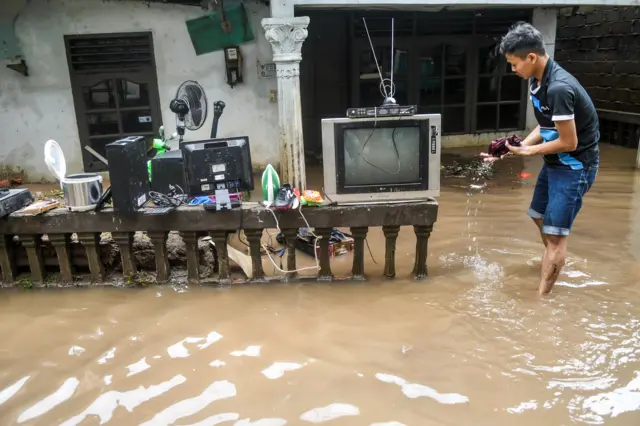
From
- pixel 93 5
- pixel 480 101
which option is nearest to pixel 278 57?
pixel 93 5

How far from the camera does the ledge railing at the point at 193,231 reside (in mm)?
3945

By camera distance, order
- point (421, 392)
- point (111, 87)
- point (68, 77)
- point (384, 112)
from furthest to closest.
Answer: point (111, 87), point (68, 77), point (384, 112), point (421, 392)

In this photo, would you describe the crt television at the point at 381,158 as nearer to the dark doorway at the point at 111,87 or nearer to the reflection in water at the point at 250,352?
the reflection in water at the point at 250,352

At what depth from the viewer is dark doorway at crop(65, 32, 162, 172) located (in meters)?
7.75

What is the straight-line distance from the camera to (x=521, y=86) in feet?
34.0

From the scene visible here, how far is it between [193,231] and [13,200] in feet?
4.74

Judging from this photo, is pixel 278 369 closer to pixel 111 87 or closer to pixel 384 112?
pixel 384 112

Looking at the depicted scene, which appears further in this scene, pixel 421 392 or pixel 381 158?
pixel 381 158

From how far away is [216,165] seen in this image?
3900 mm

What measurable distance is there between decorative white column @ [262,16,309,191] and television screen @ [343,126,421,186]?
8.56 feet

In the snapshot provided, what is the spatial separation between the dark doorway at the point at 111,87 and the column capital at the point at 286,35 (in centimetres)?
272

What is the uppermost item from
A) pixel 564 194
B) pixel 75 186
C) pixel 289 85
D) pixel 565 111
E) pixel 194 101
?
pixel 289 85

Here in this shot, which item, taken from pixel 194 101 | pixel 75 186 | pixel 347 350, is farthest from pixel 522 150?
pixel 194 101

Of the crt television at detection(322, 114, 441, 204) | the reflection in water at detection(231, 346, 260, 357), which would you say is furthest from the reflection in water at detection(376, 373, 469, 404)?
the crt television at detection(322, 114, 441, 204)
